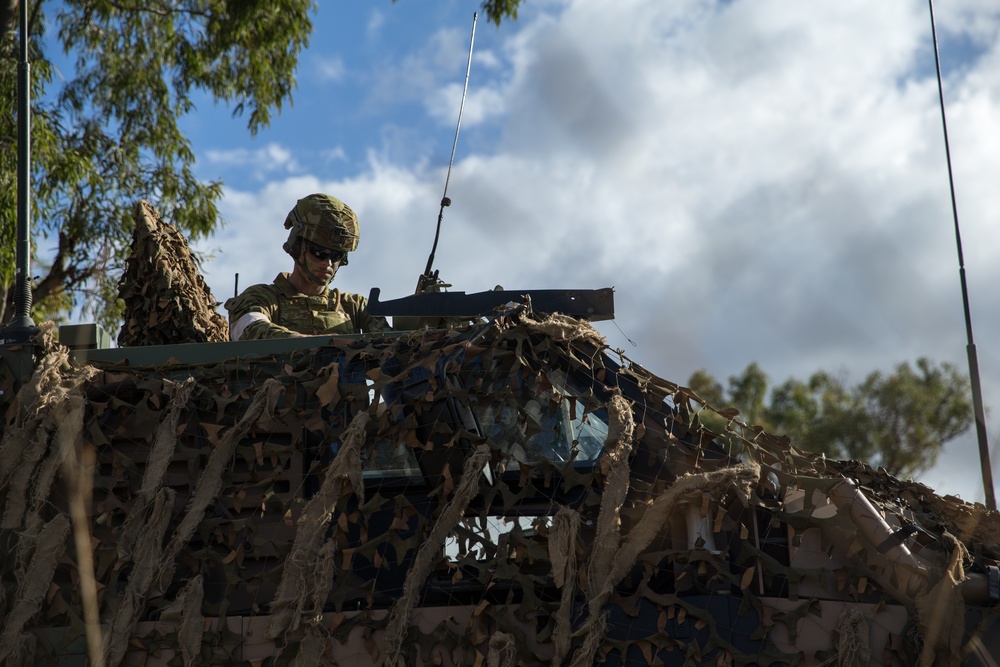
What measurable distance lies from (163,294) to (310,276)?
2.12ft

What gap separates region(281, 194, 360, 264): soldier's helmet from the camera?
545 centimetres

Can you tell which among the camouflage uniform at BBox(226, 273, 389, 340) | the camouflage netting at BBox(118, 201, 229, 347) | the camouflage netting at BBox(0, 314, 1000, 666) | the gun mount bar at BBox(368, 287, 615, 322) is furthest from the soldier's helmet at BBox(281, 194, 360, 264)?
the camouflage netting at BBox(0, 314, 1000, 666)

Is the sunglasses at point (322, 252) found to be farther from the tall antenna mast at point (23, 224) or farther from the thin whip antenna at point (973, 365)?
the thin whip antenna at point (973, 365)

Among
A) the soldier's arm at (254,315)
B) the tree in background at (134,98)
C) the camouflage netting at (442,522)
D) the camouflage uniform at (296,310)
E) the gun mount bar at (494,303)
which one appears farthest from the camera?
the tree in background at (134,98)

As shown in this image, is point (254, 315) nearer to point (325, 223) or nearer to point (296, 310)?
point (296, 310)

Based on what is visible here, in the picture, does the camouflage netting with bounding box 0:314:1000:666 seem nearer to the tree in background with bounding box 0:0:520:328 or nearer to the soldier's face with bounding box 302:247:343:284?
the soldier's face with bounding box 302:247:343:284

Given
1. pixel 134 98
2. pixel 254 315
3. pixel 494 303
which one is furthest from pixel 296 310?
pixel 134 98

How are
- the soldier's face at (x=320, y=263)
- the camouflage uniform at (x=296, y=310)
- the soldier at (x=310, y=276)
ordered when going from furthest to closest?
the soldier's face at (x=320, y=263) → the soldier at (x=310, y=276) → the camouflage uniform at (x=296, y=310)

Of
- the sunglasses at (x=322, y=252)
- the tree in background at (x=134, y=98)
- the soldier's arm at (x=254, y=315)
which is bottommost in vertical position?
the soldier's arm at (x=254, y=315)

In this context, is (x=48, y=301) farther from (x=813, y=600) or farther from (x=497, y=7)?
(x=813, y=600)

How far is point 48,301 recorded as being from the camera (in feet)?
46.7

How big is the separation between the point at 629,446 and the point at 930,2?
3.38 metres

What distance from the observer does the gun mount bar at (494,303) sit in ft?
13.6

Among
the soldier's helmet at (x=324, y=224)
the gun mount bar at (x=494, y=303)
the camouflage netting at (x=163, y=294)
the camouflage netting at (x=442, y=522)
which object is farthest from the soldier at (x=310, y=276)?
the camouflage netting at (x=442, y=522)
